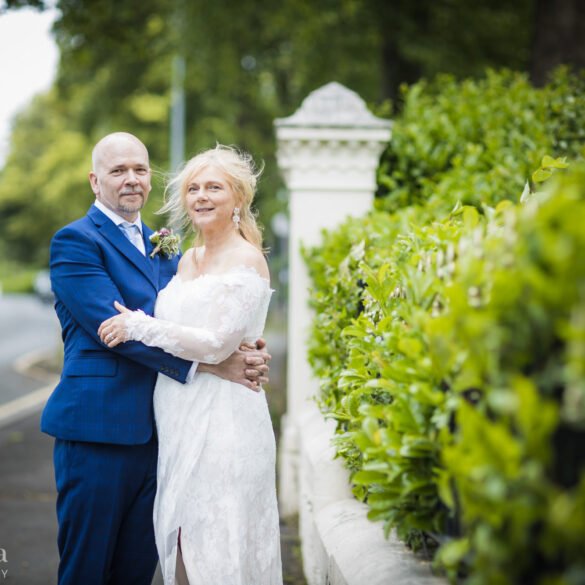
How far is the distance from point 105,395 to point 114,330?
0.35 m

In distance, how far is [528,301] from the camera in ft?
4.71

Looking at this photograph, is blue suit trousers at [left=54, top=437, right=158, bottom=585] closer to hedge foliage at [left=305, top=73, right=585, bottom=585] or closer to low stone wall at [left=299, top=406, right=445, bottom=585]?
low stone wall at [left=299, top=406, right=445, bottom=585]

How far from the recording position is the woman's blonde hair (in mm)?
3467

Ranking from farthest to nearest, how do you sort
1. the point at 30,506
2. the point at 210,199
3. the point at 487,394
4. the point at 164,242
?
the point at 30,506, the point at 164,242, the point at 210,199, the point at 487,394

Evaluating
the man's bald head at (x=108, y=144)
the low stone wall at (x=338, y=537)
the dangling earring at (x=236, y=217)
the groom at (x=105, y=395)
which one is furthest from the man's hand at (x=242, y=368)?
the man's bald head at (x=108, y=144)

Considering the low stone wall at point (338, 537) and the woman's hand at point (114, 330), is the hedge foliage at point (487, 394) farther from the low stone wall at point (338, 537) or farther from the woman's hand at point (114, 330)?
the woman's hand at point (114, 330)

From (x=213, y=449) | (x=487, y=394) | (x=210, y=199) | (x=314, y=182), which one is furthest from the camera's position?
(x=314, y=182)

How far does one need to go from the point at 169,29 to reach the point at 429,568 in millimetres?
15902

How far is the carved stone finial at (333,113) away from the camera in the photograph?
5.86m

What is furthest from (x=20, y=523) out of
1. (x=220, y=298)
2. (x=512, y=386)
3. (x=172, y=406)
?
(x=512, y=386)

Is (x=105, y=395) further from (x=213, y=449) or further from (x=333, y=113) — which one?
(x=333, y=113)

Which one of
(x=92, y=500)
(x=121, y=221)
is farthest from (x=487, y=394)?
(x=121, y=221)

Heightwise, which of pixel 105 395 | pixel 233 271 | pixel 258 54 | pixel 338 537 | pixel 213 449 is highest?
pixel 258 54

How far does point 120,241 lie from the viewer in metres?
3.46
